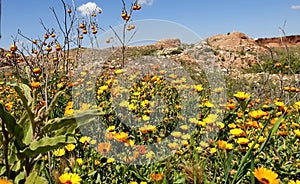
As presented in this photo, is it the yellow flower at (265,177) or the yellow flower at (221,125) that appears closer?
the yellow flower at (265,177)

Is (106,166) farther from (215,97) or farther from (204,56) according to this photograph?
(204,56)

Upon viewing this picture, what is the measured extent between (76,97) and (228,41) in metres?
15.8

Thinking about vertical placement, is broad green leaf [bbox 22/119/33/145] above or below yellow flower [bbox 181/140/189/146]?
above

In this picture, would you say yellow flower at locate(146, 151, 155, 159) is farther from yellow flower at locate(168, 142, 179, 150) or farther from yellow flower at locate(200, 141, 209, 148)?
yellow flower at locate(200, 141, 209, 148)

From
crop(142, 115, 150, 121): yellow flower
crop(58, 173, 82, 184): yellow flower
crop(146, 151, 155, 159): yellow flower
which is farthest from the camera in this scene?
crop(142, 115, 150, 121): yellow flower

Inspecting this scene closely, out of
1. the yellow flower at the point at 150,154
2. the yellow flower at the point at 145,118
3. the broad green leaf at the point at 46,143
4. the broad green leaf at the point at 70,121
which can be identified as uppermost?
the broad green leaf at the point at 70,121

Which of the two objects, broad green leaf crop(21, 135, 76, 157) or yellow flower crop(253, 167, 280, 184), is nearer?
broad green leaf crop(21, 135, 76, 157)

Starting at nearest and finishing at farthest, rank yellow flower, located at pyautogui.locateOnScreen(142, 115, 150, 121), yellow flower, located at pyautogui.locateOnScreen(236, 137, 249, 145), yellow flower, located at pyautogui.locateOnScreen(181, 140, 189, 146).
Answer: yellow flower, located at pyautogui.locateOnScreen(236, 137, 249, 145), yellow flower, located at pyautogui.locateOnScreen(181, 140, 189, 146), yellow flower, located at pyautogui.locateOnScreen(142, 115, 150, 121)

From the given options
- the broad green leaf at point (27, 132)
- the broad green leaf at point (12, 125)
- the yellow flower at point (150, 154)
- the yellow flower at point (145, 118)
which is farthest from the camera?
the yellow flower at point (145, 118)

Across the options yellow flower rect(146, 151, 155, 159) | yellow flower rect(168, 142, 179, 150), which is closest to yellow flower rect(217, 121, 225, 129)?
yellow flower rect(168, 142, 179, 150)

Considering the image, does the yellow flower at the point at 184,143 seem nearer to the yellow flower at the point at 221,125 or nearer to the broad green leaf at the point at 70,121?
the yellow flower at the point at 221,125

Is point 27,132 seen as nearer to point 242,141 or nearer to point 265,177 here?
point 265,177

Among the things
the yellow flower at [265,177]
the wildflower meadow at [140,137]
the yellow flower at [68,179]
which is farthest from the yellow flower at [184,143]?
the yellow flower at [68,179]

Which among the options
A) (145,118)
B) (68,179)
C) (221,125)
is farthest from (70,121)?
(145,118)
